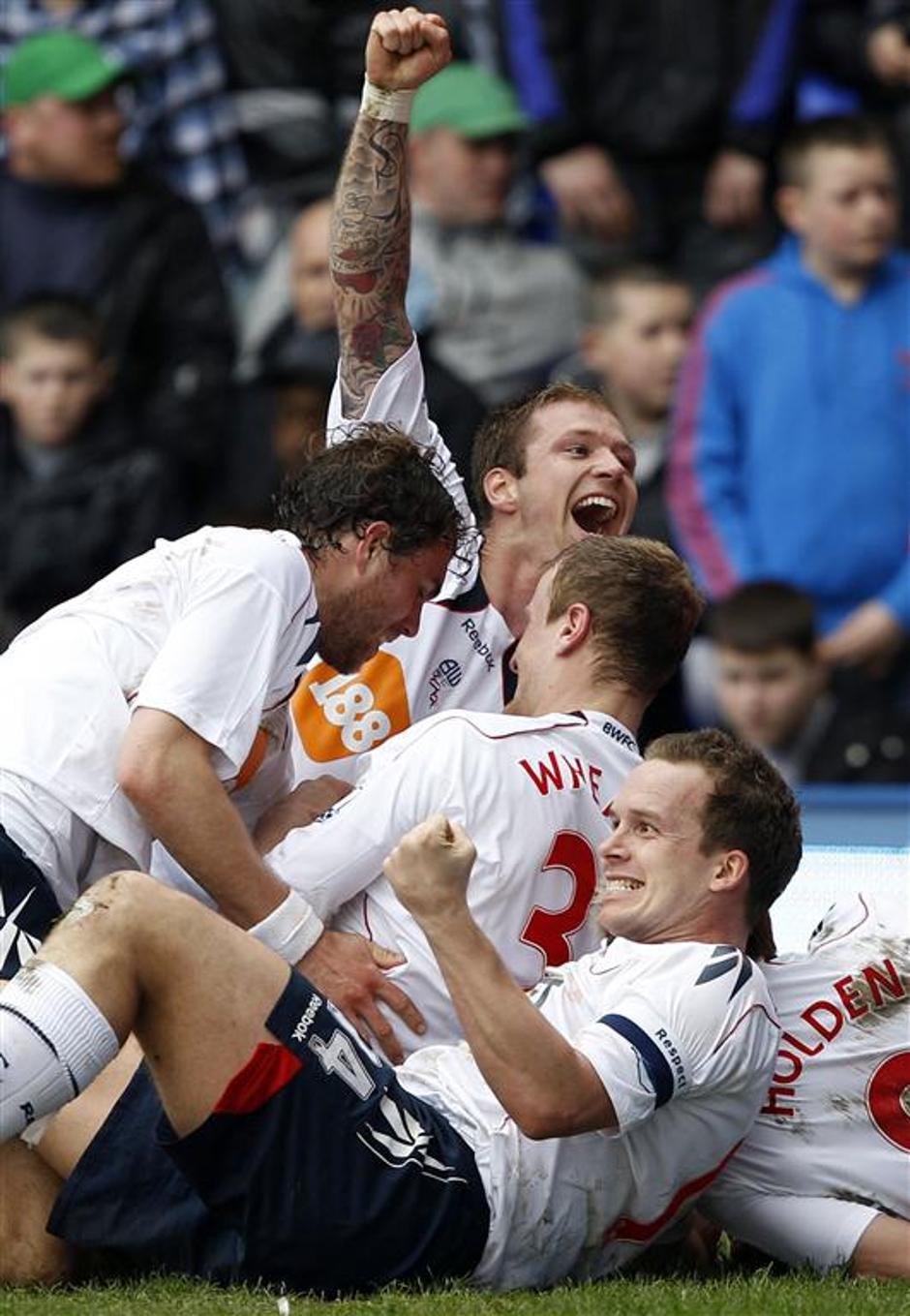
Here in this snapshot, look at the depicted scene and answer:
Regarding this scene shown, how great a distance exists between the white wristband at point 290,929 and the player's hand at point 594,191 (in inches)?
233

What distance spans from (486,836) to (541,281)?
5.72m

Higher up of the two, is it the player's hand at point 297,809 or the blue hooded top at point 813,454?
the blue hooded top at point 813,454

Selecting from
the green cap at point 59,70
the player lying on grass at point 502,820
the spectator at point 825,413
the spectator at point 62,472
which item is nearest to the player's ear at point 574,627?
the player lying on grass at point 502,820

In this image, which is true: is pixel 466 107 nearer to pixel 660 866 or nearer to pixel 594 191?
pixel 594 191

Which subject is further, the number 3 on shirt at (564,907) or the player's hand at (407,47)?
the player's hand at (407,47)

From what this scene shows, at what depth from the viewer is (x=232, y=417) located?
35.6 ft

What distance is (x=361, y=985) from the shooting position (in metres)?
5.41

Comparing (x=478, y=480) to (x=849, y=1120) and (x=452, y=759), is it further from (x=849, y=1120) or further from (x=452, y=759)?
(x=849, y=1120)

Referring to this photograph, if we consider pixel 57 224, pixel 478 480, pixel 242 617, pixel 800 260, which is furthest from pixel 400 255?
pixel 57 224

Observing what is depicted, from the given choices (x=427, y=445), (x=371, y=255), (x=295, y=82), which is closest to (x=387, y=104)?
(x=371, y=255)

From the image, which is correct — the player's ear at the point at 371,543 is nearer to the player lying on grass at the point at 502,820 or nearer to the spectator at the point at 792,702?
the player lying on grass at the point at 502,820

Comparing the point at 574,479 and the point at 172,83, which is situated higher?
the point at 172,83

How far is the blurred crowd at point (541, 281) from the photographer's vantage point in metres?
10.0

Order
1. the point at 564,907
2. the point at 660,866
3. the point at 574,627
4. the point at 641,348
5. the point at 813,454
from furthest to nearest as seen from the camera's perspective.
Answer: the point at 641,348
the point at 813,454
the point at 574,627
the point at 564,907
the point at 660,866
